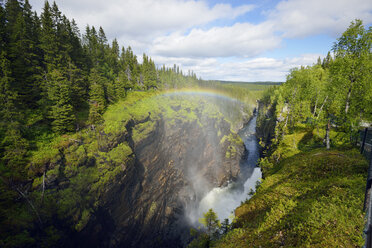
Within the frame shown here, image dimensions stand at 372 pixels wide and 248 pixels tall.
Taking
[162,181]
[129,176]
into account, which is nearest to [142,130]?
[129,176]

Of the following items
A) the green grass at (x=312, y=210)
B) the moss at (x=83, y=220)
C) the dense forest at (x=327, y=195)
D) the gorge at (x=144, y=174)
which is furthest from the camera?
the gorge at (x=144, y=174)

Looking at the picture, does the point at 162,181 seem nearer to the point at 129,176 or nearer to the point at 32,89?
the point at 129,176

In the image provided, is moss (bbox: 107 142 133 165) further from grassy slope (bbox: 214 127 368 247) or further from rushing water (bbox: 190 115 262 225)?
rushing water (bbox: 190 115 262 225)

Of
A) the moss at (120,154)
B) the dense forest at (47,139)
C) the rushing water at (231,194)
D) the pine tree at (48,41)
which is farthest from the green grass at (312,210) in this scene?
the pine tree at (48,41)

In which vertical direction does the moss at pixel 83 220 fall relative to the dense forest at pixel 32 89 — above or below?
below

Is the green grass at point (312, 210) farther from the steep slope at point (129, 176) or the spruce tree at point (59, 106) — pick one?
the spruce tree at point (59, 106)

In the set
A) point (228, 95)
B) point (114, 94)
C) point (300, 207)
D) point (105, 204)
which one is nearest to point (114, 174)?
point (105, 204)

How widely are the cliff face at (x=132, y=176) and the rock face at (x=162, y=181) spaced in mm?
156

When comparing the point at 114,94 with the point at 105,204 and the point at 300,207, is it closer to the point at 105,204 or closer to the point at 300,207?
the point at 105,204

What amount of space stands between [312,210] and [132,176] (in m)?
29.0

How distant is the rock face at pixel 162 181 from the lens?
25391 millimetres

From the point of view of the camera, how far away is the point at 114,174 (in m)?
25.3

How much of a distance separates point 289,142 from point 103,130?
1339 inches

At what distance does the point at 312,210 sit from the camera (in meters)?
7.14
